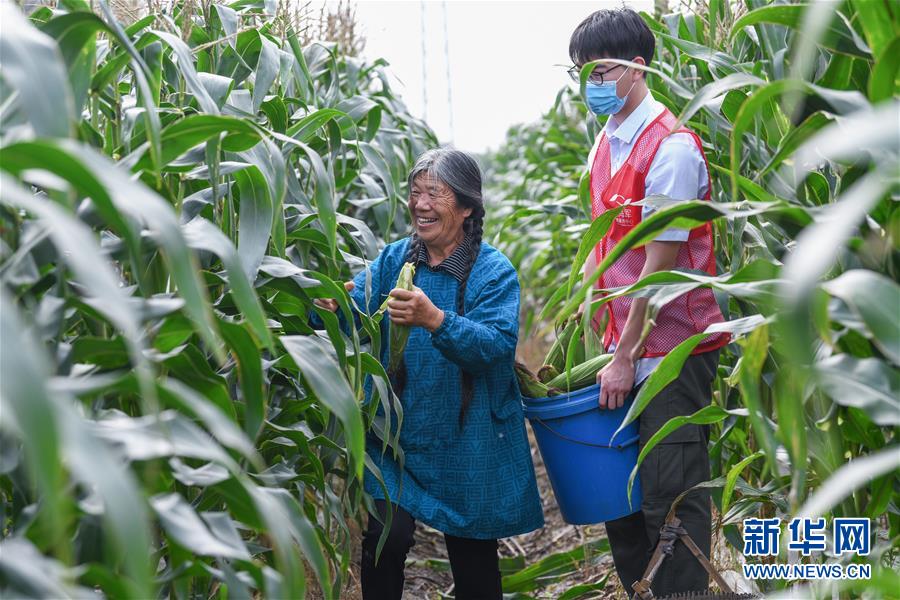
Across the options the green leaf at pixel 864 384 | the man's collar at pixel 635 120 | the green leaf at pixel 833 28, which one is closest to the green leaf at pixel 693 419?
the green leaf at pixel 864 384

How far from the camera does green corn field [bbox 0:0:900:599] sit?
2.60ft

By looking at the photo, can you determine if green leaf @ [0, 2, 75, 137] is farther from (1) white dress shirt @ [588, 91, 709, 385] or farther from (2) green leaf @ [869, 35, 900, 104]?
(1) white dress shirt @ [588, 91, 709, 385]

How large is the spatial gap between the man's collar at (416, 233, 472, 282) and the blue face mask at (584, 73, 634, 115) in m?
0.41

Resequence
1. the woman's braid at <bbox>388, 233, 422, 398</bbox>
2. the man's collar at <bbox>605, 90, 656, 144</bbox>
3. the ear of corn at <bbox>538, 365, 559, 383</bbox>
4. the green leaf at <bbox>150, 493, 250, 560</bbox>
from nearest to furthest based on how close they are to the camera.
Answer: the green leaf at <bbox>150, 493, 250, 560</bbox>
the man's collar at <bbox>605, 90, 656, 144</bbox>
the woman's braid at <bbox>388, 233, 422, 398</bbox>
the ear of corn at <bbox>538, 365, 559, 383</bbox>

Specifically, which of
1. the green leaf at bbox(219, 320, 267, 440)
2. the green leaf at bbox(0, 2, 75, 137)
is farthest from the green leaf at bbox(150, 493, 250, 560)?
the green leaf at bbox(0, 2, 75, 137)

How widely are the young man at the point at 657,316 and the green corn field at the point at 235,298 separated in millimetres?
97

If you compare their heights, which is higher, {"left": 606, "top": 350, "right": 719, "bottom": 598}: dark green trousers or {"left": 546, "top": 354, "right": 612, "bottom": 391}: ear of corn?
{"left": 546, "top": 354, "right": 612, "bottom": 391}: ear of corn

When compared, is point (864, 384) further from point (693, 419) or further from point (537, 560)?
point (537, 560)

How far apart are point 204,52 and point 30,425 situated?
4.42ft

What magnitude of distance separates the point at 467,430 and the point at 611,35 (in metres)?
0.87

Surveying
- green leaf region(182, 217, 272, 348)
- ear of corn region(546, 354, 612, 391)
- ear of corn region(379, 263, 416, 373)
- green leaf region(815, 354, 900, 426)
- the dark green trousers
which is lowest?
the dark green trousers

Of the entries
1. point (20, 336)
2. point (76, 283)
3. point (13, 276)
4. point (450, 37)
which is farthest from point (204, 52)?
point (450, 37)

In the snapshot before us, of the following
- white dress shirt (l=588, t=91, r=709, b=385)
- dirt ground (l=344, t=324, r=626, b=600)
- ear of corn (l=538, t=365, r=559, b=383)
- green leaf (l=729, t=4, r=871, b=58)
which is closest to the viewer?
green leaf (l=729, t=4, r=871, b=58)

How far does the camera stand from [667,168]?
77.2 inches
